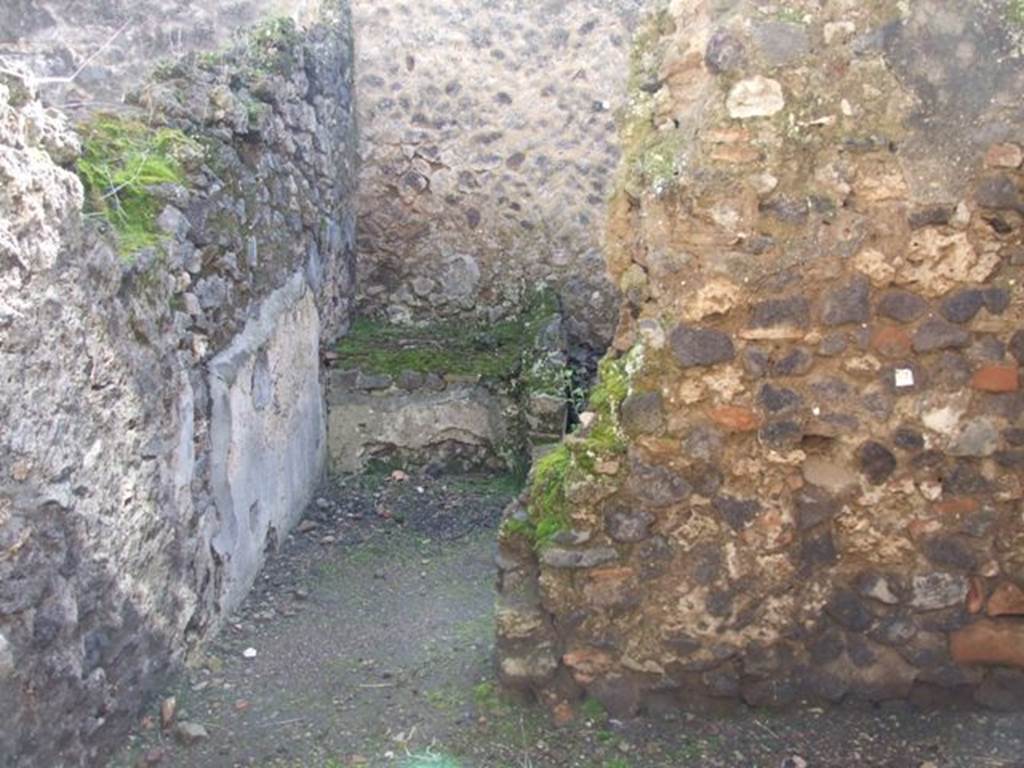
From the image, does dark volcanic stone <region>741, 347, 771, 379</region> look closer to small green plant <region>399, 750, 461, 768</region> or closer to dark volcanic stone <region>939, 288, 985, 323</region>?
dark volcanic stone <region>939, 288, 985, 323</region>

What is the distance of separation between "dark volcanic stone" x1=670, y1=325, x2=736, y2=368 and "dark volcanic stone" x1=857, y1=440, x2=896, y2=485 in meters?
0.46

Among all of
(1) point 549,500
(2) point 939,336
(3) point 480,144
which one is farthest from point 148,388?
(3) point 480,144

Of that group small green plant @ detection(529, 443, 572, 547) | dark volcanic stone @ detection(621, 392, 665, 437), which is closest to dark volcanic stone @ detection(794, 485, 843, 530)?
dark volcanic stone @ detection(621, 392, 665, 437)

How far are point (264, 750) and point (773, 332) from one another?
6.31ft

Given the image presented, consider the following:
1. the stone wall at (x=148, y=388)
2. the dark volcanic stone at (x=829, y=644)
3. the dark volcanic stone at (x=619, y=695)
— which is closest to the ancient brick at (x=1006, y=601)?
the dark volcanic stone at (x=829, y=644)

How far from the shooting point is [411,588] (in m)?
4.48

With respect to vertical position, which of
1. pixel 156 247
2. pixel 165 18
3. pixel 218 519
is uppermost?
pixel 165 18

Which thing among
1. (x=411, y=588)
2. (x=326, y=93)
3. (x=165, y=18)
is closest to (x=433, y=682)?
(x=411, y=588)

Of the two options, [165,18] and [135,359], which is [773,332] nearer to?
[135,359]

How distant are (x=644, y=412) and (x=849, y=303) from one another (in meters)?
0.64

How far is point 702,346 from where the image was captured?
9.98 feet

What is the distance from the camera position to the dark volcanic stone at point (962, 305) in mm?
2951

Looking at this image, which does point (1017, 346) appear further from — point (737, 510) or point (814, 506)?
point (737, 510)

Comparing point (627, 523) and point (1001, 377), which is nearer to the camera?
point (1001, 377)
